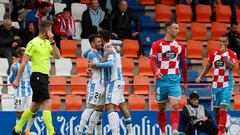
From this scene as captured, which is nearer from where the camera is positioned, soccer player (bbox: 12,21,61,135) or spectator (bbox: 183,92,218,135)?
soccer player (bbox: 12,21,61,135)

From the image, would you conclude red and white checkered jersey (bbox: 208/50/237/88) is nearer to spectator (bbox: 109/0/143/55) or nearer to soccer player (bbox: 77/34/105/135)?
soccer player (bbox: 77/34/105/135)

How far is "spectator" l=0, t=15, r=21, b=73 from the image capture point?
23.3 m

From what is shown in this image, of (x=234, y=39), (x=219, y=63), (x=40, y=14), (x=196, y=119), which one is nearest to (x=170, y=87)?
(x=219, y=63)

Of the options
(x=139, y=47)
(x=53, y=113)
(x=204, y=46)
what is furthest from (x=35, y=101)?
(x=204, y=46)

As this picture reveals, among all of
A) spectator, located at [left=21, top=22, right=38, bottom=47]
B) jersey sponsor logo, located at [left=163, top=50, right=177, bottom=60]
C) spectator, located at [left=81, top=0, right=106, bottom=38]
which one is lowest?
jersey sponsor logo, located at [left=163, top=50, right=177, bottom=60]

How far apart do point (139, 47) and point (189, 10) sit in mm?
2782

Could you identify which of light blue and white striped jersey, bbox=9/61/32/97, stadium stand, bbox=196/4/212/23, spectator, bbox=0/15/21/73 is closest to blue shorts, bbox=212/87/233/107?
light blue and white striped jersey, bbox=9/61/32/97

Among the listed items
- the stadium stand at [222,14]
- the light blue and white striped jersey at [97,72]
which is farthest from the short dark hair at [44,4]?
the light blue and white striped jersey at [97,72]

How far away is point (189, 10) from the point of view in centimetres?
2736

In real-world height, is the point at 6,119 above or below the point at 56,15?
below

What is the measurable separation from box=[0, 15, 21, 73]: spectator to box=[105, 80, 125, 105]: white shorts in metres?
5.44

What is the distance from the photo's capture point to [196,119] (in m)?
21.0

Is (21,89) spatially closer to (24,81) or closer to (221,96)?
(24,81)

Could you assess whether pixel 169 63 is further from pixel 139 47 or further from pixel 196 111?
pixel 139 47
